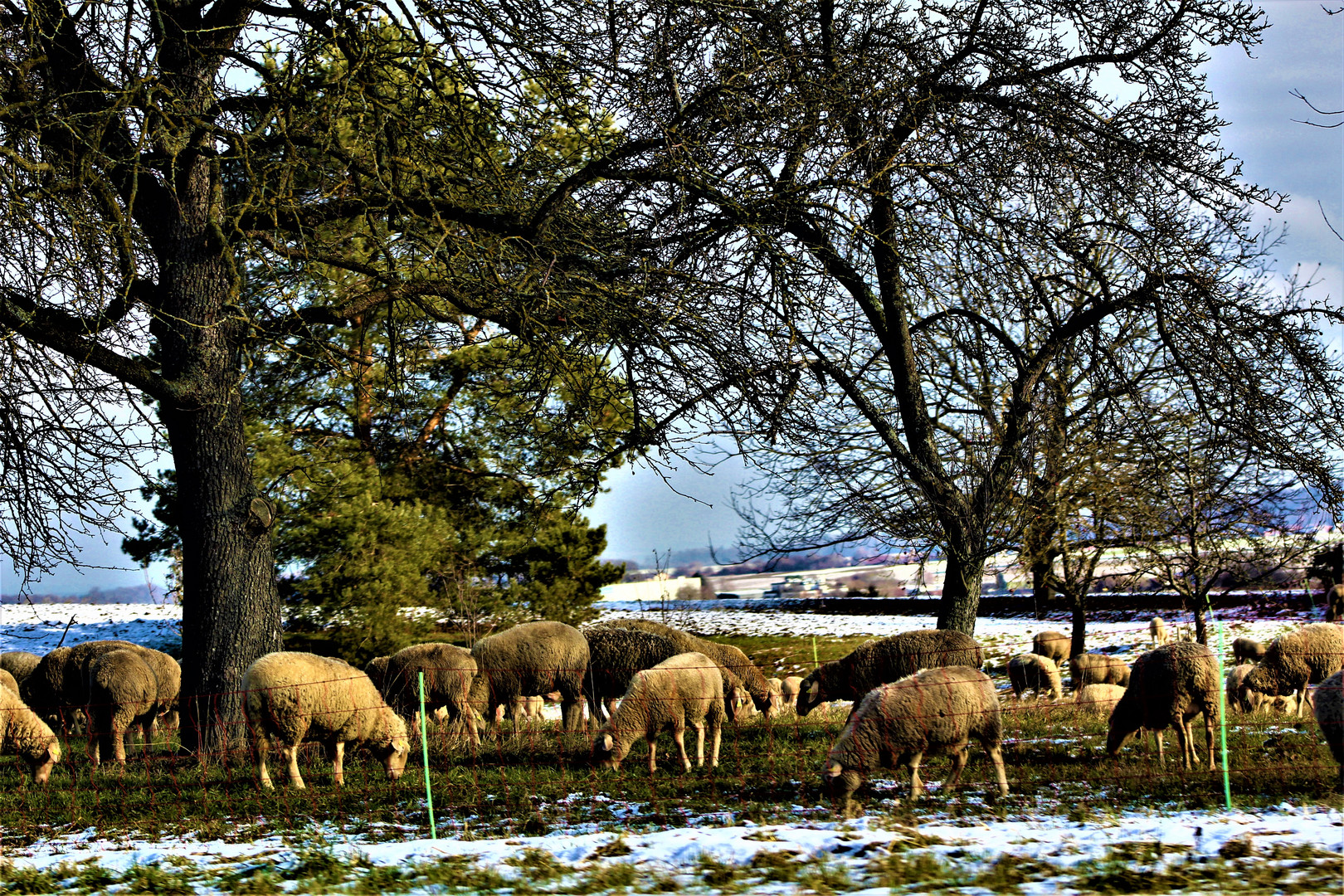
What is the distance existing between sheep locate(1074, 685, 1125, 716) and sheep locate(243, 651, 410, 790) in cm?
830

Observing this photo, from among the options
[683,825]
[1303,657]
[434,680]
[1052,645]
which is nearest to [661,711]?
[683,825]

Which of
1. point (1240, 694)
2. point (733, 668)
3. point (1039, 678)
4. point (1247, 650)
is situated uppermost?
point (733, 668)

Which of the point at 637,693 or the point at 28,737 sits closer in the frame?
the point at 637,693

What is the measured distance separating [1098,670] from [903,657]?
759 cm

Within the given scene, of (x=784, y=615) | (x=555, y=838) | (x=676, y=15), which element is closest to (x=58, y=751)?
(x=555, y=838)

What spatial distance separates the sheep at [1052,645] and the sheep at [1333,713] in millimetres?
13409

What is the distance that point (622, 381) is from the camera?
1191 centimetres

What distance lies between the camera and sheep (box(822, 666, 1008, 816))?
7.51 meters

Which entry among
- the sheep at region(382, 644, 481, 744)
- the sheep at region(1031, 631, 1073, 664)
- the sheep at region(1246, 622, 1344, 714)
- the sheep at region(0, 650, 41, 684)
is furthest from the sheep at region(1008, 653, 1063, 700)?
the sheep at region(0, 650, 41, 684)

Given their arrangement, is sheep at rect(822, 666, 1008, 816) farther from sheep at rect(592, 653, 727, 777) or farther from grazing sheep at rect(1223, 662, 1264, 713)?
grazing sheep at rect(1223, 662, 1264, 713)

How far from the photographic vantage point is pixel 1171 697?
9.15m

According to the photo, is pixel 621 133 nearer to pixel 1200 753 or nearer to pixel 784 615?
pixel 1200 753

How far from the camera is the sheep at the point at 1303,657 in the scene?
12.0 meters

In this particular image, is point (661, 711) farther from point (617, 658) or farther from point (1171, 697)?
point (1171, 697)
